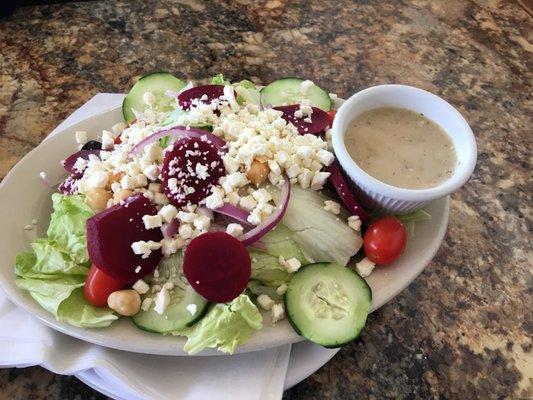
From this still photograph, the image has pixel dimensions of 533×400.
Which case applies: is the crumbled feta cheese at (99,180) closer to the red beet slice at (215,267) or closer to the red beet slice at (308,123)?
the red beet slice at (215,267)

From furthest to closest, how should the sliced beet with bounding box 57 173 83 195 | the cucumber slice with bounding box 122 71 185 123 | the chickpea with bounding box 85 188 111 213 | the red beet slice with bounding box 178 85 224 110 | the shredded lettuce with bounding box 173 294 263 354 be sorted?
1. the cucumber slice with bounding box 122 71 185 123
2. the red beet slice with bounding box 178 85 224 110
3. the sliced beet with bounding box 57 173 83 195
4. the chickpea with bounding box 85 188 111 213
5. the shredded lettuce with bounding box 173 294 263 354

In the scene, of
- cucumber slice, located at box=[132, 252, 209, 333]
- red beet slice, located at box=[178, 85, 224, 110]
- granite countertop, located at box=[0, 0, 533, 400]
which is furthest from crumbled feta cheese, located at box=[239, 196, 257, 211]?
granite countertop, located at box=[0, 0, 533, 400]

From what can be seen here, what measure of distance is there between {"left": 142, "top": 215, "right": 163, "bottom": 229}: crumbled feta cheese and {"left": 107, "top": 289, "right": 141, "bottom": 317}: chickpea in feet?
0.61

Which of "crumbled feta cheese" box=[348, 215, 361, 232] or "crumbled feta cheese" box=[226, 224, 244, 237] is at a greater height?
"crumbled feta cheese" box=[226, 224, 244, 237]

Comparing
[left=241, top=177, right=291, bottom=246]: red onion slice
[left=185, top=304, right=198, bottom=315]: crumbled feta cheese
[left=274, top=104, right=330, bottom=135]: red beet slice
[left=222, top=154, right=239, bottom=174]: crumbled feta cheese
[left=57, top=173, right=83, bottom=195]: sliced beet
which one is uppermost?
[left=222, top=154, right=239, bottom=174]: crumbled feta cheese

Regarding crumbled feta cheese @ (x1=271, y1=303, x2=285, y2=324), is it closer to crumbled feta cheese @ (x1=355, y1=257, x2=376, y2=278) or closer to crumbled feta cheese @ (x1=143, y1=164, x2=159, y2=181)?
crumbled feta cheese @ (x1=355, y1=257, x2=376, y2=278)

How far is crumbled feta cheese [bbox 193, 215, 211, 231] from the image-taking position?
1517 millimetres

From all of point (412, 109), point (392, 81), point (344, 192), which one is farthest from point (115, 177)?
point (392, 81)

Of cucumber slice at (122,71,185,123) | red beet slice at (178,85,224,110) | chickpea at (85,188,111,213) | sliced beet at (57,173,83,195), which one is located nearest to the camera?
chickpea at (85,188,111,213)

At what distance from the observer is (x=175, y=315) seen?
1.45 meters

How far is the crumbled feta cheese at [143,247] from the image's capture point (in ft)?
4.85

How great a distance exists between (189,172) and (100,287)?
0.41 metres

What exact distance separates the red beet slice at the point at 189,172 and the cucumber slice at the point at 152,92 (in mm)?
455

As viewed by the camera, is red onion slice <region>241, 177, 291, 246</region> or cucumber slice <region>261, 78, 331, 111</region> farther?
cucumber slice <region>261, 78, 331, 111</region>
